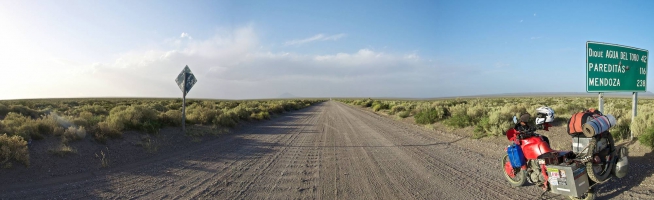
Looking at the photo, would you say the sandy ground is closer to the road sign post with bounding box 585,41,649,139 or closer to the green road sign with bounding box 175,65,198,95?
the road sign post with bounding box 585,41,649,139

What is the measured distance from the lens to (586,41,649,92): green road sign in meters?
7.82

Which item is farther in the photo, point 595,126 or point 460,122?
point 460,122

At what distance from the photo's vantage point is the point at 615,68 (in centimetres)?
813

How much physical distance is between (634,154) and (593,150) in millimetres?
3758

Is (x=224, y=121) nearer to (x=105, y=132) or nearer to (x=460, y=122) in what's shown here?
(x=105, y=132)

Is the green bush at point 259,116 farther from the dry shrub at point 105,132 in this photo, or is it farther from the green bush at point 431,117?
the dry shrub at point 105,132

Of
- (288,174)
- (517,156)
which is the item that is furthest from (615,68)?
(288,174)

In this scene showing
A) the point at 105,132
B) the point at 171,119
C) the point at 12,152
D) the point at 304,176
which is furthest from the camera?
the point at 171,119

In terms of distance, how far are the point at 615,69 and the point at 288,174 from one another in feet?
27.0

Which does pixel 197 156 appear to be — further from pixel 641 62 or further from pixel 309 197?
pixel 641 62

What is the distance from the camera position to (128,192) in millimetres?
5539

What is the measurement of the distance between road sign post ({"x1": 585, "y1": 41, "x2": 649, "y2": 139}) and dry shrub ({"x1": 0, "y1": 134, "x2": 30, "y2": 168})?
1243cm

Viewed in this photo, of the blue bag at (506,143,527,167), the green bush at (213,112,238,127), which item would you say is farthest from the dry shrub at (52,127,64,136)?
the blue bag at (506,143,527,167)

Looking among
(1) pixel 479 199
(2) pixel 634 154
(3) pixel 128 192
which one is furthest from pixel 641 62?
(3) pixel 128 192
